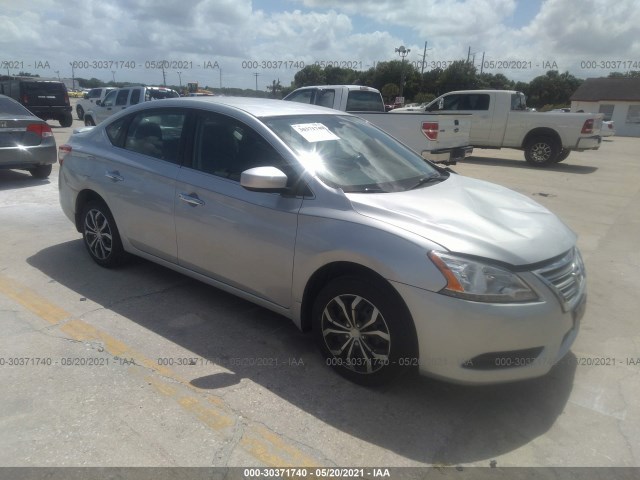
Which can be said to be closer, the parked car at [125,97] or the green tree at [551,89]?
the parked car at [125,97]

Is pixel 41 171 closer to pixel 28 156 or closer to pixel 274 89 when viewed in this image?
pixel 28 156

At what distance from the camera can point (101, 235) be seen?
4.77m

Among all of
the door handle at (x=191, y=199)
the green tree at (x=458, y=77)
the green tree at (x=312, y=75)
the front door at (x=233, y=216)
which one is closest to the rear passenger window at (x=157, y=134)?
the front door at (x=233, y=216)

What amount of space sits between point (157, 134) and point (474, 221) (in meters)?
2.79

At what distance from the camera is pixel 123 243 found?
180 inches

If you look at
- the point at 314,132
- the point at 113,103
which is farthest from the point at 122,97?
the point at 314,132

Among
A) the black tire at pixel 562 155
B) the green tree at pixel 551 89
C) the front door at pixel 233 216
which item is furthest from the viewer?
the green tree at pixel 551 89

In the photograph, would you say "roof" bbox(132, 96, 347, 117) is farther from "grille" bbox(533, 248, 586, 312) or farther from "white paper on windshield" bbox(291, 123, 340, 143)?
"grille" bbox(533, 248, 586, 312)

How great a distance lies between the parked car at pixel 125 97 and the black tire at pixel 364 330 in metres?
15.1

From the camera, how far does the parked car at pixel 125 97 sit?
1686cm

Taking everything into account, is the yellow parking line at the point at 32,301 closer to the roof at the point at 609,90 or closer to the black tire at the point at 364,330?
the black tire at the point at 364,330

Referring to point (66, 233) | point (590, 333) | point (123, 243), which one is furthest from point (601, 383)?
point (66, 233)

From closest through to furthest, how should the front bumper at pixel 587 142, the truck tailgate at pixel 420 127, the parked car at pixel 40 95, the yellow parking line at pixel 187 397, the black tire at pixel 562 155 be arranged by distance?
1. the yellow parking line at pixel 187 397
2. the truck tailgate at pixel 420 127
3. the front bumper at pixel 587 142
4. the black tire at pixel 562 155
5. the parked car at pixel 40 95

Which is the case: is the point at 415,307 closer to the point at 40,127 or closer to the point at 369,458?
the point at 369,458
